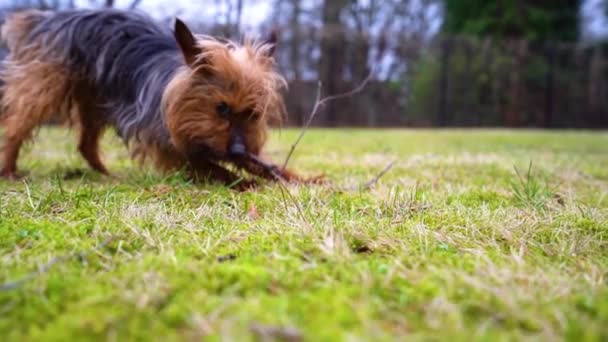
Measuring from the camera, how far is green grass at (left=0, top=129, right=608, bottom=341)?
101cm

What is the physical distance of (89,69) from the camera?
3502mm

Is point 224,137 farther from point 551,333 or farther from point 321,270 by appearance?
point 551,333

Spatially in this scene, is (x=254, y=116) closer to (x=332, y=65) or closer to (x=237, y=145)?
(x=237, y=145)

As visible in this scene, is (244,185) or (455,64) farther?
(455,64)

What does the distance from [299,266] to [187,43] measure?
82.5 inches

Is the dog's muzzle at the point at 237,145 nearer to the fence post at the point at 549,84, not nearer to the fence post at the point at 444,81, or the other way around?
the fence post at the point at 444,81

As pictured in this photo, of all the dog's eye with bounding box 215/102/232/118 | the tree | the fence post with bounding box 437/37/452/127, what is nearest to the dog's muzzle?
the dog's eye with bounding box 215/102/232/118

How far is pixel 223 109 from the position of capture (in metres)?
3.07

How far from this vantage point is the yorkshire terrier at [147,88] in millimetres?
3045

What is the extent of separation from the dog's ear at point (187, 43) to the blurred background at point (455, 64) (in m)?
9.29

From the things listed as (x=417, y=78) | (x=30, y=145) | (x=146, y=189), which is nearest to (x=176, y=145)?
(x=146, y=189)

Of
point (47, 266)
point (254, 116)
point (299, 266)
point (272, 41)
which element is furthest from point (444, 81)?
point (47, 266)

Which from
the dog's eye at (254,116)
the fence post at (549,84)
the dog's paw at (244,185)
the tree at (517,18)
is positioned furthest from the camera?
the tree at (517,18)

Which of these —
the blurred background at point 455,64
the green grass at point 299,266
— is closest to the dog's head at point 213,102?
the green grass at point 299,266
